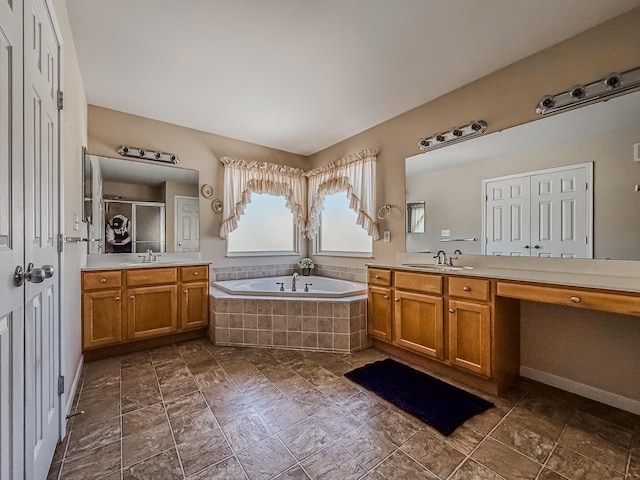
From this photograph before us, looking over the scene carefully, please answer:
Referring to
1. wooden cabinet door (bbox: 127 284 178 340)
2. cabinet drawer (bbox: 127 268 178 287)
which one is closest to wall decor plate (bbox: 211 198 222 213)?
cabinet drawer (bbox: 127 268 178 287)

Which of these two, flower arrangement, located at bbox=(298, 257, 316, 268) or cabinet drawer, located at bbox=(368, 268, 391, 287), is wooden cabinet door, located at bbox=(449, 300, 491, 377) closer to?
cabinet drawer, located at bbox=(368, 268, 391, 287)

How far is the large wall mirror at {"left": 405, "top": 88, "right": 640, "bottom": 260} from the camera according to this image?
6.20 feet

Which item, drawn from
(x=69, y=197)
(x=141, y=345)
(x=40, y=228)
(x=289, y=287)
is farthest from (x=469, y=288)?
(x=141, y=345)

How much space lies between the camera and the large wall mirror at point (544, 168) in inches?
74.4

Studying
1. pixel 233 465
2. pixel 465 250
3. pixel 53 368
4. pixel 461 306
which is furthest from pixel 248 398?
pixel 465 250

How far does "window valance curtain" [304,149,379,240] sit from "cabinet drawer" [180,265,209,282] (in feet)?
5.57

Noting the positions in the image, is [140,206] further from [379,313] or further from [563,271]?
[563,271]

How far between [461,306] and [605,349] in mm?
924

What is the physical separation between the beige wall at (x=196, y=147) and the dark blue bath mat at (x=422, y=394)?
2.35m

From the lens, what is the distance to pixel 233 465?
1.43 meters

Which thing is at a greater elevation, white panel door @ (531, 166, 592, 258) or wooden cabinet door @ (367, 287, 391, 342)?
white panel door @ (531, 166, 592, 258)

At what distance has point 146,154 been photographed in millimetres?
3273

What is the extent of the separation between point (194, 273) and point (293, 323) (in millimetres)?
1249

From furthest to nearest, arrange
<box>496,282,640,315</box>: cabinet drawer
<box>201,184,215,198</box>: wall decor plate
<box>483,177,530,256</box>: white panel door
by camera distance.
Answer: <box>201,184,215,198</box>: wall decor plate
<box>483,177,530,256</box>: white panel door
<box>496,282,640,315</box>: cabinet drawer
